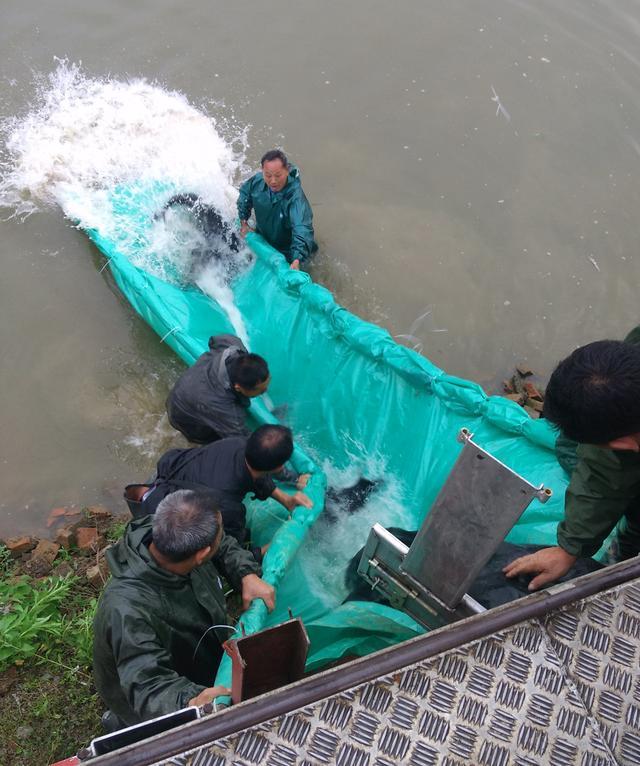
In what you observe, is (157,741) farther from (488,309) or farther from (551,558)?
(488,309)

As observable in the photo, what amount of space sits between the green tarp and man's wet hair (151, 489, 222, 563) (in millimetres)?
418

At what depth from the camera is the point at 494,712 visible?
123cm

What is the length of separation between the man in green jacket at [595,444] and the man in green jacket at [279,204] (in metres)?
1.96

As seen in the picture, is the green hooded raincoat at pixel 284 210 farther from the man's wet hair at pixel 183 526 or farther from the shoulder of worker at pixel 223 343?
the man's wet hair at pixel 183 526

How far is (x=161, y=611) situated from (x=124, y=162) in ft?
10.6

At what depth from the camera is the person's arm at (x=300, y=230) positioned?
3582 mm

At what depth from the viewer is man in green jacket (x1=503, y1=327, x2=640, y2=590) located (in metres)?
1.57

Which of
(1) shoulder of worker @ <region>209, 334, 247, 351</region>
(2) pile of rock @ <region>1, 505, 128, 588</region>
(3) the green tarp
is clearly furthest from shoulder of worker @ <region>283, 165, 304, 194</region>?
(2) pile of rock @ <region>1, 505, 128, 588</region>

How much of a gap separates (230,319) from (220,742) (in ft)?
8.41

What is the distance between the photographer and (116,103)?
4723mm

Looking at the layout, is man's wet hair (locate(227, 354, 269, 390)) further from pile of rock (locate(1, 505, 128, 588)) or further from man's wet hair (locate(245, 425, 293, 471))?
pile of rock (locate(1, 505, 128, 588))

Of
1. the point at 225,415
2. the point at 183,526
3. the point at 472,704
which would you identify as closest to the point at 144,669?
the point at 183,526

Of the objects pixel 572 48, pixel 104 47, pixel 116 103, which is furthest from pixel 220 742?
pixel 572 48

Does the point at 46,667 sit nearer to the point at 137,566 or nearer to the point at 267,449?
the point at 137,566
